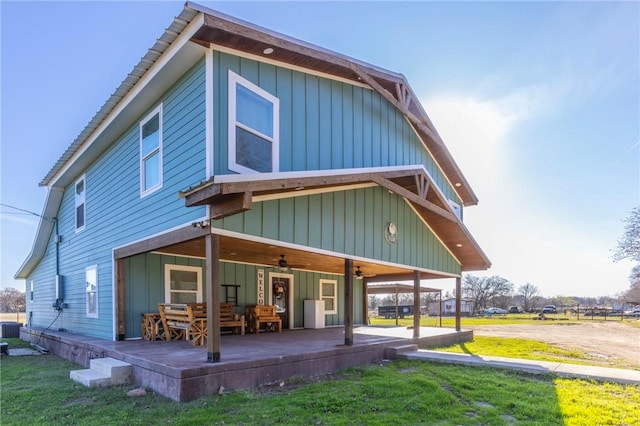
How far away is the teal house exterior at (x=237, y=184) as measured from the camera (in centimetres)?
581

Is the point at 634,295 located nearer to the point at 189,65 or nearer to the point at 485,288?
the point at 485,288

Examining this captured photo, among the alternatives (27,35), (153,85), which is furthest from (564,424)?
(27,35)

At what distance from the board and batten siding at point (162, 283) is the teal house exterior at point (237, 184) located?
3 cm

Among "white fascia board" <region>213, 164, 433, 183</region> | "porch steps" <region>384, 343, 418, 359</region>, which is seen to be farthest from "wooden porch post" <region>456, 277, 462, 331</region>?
"white fascia board" <region>213, 164, 433, 183</region>

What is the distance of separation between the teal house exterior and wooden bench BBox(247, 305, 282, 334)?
1.58 feet

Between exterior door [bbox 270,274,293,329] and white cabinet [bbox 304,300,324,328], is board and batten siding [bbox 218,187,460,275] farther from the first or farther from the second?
exterior door [bbox 270,274,293,329]

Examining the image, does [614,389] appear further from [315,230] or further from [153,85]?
[153,85]

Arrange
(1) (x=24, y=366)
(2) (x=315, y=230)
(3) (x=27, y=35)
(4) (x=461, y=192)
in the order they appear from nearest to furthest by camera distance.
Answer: (2) (x=315, y=230)
(1) (x=24, y=366)
(3) (x=27, y=35)
(4) (x=461, y=192)

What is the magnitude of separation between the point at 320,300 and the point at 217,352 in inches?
309

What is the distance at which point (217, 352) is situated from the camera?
18.1ft

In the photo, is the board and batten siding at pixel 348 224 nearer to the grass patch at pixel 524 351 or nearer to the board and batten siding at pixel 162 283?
the board and batten siding at pixel 162 283

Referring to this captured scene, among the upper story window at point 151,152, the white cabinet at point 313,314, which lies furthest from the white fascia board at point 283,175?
the white cabinet at point 313,314

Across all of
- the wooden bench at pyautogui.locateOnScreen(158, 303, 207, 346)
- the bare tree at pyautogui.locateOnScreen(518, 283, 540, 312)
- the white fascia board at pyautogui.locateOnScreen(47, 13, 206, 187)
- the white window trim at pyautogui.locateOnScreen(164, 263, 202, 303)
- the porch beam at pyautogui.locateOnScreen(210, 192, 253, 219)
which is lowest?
the bare tree at pyautogui.locateOnScreen(518, 283, 540, 312)

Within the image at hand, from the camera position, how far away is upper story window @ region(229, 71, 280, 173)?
6.01 m
